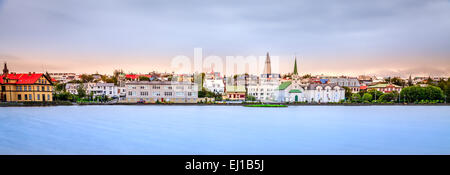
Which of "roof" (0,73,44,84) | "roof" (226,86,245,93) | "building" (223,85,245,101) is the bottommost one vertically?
"building" (223,85,245,101)

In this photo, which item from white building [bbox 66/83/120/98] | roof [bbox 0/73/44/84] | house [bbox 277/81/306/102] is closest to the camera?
roof [bbox 0/73/44/84]

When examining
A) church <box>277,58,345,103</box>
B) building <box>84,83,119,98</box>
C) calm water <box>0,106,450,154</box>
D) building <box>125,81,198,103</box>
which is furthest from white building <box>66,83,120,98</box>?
calm water <box>0,106,450,154</box>

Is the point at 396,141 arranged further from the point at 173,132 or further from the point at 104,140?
the point at 104,140

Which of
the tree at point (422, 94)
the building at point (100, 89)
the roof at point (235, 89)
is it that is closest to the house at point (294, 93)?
the roof at point (235, 89)

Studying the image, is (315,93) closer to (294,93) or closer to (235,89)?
(294,93)

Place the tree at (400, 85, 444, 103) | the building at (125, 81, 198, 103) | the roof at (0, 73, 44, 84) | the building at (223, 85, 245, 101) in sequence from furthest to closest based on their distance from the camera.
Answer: the building at (223, 85, 245, 101), the tree at (400, 85, 444, 103), the building at (125, 81, 198, 103), the roof at (0, 73, 44, 84)

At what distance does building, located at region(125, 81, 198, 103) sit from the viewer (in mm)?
36834

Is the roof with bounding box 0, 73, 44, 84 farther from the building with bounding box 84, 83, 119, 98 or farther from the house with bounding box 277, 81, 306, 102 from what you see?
the house with bounding box 277, 81, 306, 102

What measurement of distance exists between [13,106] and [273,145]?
103 ft

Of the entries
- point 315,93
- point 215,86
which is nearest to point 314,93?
point 315,93

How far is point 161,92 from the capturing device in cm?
3706

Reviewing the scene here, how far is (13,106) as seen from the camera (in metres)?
30.6
